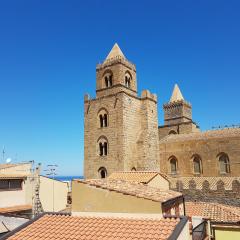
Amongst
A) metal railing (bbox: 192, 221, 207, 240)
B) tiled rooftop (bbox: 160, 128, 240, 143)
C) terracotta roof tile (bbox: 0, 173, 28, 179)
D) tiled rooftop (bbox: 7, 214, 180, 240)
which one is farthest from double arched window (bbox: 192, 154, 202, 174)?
tiled rooftop (bbox: 7, 214, 180, 240)

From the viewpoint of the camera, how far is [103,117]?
36.4 meters

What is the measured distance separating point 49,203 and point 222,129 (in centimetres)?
2293

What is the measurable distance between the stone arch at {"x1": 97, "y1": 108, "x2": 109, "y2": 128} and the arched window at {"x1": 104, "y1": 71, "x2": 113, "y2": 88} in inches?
127

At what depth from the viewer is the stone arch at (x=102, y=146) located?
117ft

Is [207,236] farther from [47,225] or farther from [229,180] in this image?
[229,180]

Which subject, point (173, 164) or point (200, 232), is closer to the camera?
point (200, 232)

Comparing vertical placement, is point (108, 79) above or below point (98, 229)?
above

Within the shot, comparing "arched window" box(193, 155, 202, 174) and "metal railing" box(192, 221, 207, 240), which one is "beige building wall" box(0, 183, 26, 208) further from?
"arched window" box(193, 155, 202, 174)

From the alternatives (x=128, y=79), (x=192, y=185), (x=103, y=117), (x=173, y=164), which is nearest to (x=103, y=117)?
(x=103, y=117)

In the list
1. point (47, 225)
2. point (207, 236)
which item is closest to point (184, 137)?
point (207, 236)

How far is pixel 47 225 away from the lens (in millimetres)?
12047

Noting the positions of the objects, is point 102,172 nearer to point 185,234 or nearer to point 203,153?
point 203,153

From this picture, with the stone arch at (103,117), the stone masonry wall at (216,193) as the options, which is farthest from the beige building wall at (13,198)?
the stone masonry wall at (216,193)

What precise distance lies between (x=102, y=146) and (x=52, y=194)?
8.14 meters
